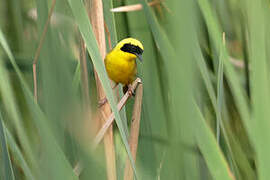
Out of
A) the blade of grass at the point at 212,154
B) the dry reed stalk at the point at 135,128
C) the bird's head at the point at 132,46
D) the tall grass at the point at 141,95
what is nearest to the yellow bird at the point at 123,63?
the bird's head at the point at 132,46

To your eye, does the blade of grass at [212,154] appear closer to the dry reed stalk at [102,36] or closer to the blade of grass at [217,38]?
the blade of grass at [217,38]

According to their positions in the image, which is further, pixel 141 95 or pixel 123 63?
pixel 123 63

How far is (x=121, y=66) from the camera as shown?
4.84ft

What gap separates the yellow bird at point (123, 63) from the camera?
1.43 m

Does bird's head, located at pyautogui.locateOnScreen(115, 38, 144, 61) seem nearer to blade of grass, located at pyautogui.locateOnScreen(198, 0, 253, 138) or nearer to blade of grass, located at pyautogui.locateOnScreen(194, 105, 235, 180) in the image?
blade of grass, located at pyautogui.locateOnScreen(198, 0, 253, 138)

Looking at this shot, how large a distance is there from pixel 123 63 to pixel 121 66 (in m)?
0.02

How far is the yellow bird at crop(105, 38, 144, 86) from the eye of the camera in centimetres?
143

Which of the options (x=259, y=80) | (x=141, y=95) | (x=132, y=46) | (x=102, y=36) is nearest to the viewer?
(x=259, y=80)

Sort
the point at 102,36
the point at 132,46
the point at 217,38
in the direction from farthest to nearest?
the point at 132,46 < the point at 102,36 < the point at 217,38

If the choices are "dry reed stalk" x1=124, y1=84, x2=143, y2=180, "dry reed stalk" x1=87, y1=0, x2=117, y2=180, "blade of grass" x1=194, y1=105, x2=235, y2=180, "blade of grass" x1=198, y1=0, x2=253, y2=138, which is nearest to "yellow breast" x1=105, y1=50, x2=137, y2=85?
"dry reed stalk" x1=87, y1=0, x2=117, y2=180

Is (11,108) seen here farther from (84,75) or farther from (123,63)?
(123,63)

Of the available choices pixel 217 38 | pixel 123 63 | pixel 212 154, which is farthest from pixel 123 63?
pixel 212 154

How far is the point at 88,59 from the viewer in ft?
3.22

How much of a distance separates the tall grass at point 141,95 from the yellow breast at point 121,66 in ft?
1.10
